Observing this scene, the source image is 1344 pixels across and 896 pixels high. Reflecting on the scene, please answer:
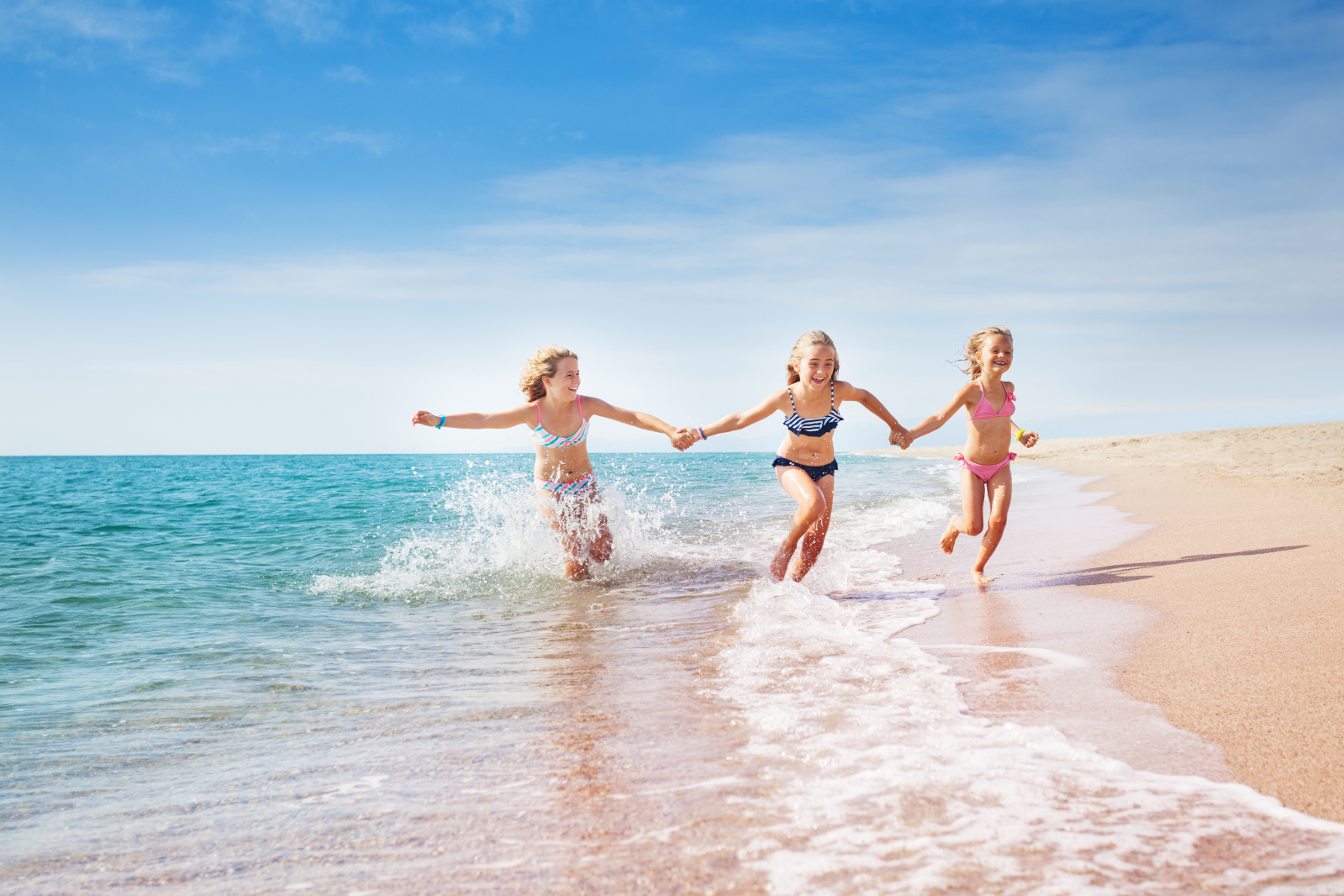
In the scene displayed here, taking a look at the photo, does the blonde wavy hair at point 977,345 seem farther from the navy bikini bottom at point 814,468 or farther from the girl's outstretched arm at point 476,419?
the girl's outstretched arm at point 476,419

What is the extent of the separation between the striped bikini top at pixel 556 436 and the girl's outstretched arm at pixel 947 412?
321 cm

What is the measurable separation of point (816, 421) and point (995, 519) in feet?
5.72

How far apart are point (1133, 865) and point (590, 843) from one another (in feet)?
4.77

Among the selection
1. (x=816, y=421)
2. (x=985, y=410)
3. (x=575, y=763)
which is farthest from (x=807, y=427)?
(x=575, y=763)

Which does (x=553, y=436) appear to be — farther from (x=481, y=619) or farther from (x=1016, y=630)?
(x=1016, y=630)

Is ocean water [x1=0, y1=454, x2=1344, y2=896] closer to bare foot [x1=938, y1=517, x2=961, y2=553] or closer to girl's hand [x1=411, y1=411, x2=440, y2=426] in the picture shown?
bare foot [x1=938, y1=517, x2=961, y2=553]

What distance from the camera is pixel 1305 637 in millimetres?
3840

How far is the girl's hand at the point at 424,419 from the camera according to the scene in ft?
22.7

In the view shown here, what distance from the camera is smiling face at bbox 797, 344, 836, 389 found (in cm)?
641

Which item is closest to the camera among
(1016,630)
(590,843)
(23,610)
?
(590,843)

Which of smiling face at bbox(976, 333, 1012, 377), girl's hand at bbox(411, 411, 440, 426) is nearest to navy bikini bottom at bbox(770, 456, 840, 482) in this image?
smiling face at bbox(976, 333, 1012, 377)

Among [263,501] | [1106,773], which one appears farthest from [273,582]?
[263,501]

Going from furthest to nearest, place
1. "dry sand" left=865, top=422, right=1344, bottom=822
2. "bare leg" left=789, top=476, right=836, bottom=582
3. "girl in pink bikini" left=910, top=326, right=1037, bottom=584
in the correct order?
"girl in pink bikini" left=910, top=326, right=1037, bottom=584
"bare leg" left=789, top=476, right=836, bottom=582
"dry sand" left=865, top=422, right=1344, bottom=822

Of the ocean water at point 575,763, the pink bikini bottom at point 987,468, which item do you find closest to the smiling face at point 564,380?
the ocean water at point 575,763
